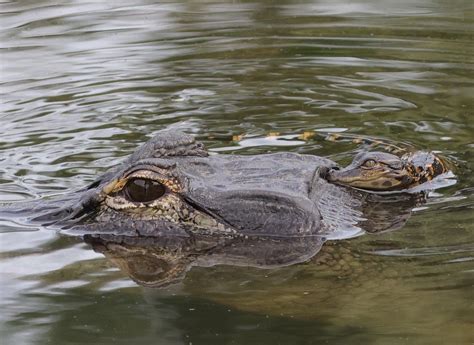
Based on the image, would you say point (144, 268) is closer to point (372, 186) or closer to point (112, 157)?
point (372, 186)

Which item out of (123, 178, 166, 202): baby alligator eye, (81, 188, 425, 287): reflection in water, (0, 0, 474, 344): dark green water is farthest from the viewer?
(123, 178, 166, 202): baby alligator eye

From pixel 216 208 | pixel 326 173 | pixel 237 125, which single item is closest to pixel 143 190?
pixel 216 208

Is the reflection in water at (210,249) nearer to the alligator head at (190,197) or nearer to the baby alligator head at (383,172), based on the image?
the alligator head at (190,197)

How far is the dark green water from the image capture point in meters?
4.43

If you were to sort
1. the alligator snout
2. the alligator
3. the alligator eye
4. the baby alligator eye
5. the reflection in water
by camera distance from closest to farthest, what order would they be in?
the reflection in water → the alligator → the baby alligator eye → the alligator snout → the alligator eye

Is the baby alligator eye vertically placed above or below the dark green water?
above

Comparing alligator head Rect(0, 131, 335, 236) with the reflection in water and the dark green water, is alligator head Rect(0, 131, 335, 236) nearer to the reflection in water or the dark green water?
the reflection in water

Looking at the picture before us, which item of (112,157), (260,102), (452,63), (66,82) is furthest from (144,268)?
(452,63)

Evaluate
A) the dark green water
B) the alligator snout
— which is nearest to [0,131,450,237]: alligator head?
the alligator snout

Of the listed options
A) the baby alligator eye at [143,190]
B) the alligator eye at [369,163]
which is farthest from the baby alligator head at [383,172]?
the baby alligator eye at [143,190]

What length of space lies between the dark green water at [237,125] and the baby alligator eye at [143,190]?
0.39m

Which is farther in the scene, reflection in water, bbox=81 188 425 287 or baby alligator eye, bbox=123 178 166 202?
baby alligator eye, bbox=123 178 166 202

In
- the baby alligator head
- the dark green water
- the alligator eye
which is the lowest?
the dark green water

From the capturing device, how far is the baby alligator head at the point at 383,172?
5.82 m
